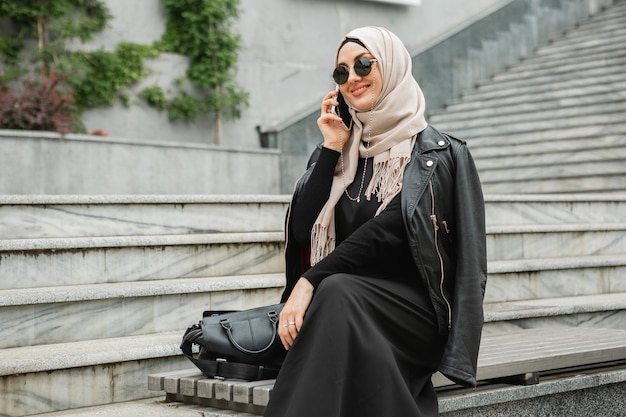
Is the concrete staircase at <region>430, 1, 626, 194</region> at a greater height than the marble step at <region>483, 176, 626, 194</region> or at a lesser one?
greater

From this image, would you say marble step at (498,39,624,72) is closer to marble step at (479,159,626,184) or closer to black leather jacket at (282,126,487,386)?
marble step at (479,159,626,184)

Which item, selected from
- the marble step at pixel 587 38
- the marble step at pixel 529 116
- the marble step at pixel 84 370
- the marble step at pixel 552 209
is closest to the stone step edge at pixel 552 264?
the marble step at pixel 552 209

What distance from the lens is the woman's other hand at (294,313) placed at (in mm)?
2898

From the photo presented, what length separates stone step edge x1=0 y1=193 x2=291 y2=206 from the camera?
184 inches

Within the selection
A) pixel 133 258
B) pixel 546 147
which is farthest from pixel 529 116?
pixel 133 258

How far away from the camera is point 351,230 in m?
3.25

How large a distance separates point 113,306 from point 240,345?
1.10 m

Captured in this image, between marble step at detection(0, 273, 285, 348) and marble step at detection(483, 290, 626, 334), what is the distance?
1285 millimetres

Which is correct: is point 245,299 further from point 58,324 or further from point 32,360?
→ point 32,360

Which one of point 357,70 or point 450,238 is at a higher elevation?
point 357,70

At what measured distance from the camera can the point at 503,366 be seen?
11.0ft

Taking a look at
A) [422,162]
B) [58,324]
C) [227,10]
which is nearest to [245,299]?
[58,324]

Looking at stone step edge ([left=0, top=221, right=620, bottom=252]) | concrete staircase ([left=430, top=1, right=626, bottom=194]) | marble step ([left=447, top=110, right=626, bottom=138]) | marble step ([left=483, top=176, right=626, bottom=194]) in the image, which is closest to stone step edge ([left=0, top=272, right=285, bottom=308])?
stone step edge ([left=0, top=221, right=620, bottom=252])

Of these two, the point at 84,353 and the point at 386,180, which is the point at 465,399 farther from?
the point at 84,353
